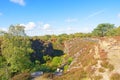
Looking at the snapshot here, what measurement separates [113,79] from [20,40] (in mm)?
30154

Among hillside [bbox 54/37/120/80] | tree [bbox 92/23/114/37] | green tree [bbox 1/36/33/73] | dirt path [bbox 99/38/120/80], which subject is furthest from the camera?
tree [bbox 92/23/114/37]

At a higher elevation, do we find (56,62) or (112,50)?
(112,50)

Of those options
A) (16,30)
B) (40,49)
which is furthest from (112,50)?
(40,49)

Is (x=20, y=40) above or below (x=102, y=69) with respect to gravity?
above

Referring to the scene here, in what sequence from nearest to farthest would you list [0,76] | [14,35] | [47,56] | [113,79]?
[113,79] → [0,76] → [14,35] → [47,56]

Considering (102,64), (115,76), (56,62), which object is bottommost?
(56,62)

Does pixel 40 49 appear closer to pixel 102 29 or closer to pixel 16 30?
pixel 16 30

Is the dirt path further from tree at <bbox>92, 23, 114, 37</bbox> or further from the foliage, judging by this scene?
tree at <bbox>92, 23, 114, 37</bbox>

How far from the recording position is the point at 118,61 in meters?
21.3

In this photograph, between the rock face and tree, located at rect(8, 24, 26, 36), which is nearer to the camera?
tree, located at rect(8, 24, 26, 36)

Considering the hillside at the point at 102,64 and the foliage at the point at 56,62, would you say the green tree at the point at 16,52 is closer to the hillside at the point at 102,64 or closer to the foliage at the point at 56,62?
the foliage at the point at 56,62

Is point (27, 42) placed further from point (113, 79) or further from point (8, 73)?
point (113, 79)

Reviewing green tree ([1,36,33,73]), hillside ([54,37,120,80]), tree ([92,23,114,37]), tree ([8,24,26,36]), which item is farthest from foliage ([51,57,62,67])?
tree ([92,23,114,37])

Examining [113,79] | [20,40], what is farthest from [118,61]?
[20,40]
